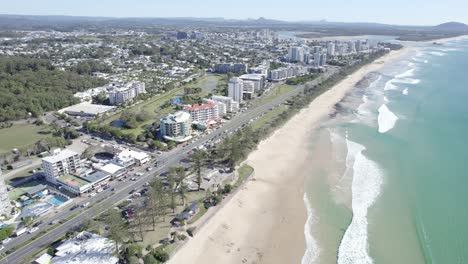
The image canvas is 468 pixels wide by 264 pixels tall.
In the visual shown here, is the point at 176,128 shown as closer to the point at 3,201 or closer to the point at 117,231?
the point at 3,201

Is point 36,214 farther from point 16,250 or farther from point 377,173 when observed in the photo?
point 377,173

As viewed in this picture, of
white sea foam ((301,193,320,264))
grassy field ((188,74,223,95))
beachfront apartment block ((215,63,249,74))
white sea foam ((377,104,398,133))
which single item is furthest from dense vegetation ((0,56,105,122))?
white sea foam ((377,104,398,133))

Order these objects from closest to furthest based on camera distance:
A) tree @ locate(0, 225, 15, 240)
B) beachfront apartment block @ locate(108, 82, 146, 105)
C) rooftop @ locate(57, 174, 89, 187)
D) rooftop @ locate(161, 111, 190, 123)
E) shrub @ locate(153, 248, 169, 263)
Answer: shrub @ locate(153, 248, 169, 263) < tree @ locate(0, 225, 15, 240) < rooftop @ locate(57, 174, 89, 187) < rooftop @ locate(161, 111, 190, 123) < beachfront apartment block @ locate(108, 82, 146, 105)

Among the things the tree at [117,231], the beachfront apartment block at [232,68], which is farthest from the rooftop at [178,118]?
the beachfront apartment block at [232,68]

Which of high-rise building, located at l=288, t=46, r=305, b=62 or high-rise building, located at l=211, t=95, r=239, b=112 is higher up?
high-rise building, located at l=288, t=46, r=305, b=62

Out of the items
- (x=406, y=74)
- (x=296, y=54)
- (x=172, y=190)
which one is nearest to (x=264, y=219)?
(x=172, y=190)

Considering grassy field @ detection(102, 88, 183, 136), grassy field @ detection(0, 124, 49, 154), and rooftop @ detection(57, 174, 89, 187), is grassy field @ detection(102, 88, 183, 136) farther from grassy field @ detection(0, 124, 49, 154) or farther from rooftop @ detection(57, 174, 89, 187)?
rooftop @ detection(57, 174, 89, 187)
